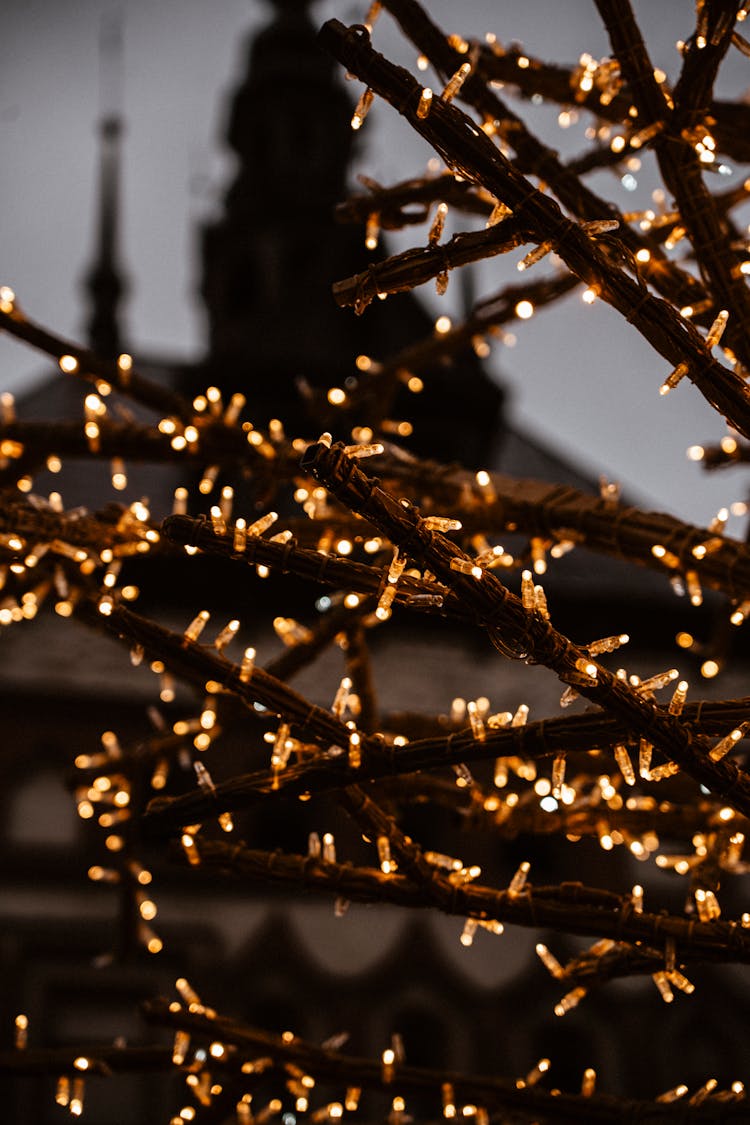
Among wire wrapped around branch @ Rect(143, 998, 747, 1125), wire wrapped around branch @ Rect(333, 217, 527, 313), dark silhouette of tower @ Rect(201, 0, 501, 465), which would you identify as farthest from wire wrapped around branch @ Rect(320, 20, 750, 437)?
dark silhouette of tower @ Rect(201, 0, 501, 465)

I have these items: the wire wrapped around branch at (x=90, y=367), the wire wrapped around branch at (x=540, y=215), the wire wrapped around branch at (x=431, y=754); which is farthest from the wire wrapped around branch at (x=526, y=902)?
the wire wrapped around branch at (x=90, y=367)

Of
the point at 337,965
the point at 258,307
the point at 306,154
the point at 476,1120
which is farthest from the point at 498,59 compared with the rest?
the point at 306,154

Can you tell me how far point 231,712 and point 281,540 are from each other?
4.89 feet

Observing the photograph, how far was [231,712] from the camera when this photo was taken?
12.1 feet

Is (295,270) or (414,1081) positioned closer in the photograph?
(414,1081)

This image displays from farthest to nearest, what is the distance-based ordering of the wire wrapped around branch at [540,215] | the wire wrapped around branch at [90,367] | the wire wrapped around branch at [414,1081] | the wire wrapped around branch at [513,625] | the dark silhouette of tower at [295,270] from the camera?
the dark silhouette of tower at [295,270], the wire wrapped around branch at [90,367], the wire wrapped around branch at [414,1081], the wire wrapped around branch at [540,215], the wire wrapped around branch at [513,625]

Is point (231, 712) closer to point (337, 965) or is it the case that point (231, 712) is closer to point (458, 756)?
point (458, 756)

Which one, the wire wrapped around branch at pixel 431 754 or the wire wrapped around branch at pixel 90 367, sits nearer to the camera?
the wire wrapped around branch at pixel 431 754

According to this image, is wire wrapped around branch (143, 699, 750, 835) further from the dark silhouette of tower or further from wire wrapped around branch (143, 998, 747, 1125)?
the dark silhouette of tower

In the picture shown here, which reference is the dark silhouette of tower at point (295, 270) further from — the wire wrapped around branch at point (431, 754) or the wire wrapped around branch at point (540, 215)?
the wire wrapped around branch at point (540, 215)

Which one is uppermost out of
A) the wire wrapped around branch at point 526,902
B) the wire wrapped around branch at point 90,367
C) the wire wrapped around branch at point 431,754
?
the wire wrapped around branch at point 90,367

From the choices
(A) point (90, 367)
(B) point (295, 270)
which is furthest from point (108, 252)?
(A) point (90, 367)

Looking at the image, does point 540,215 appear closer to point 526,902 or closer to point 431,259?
point 431,259

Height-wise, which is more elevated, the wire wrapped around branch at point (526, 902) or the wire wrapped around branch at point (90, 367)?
the wire wrapped around branch at point (90, 367)
